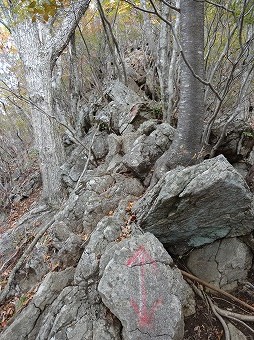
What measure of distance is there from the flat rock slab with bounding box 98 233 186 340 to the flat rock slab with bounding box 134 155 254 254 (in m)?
0.36

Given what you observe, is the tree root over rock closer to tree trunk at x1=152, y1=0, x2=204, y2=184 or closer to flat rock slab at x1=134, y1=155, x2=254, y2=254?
flat rock slab at x1=134, y1=155, x2=254, y2=254

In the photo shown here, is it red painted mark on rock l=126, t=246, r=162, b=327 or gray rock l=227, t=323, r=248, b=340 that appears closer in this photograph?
red painted mark on rock l=126, t=246, r=162, b=327

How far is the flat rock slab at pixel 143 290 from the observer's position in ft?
7.92

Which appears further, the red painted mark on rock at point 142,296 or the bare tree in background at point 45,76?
the bare tree in background at point 45,76

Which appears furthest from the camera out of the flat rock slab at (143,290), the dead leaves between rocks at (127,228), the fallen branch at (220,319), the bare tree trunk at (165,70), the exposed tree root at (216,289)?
the bare tree trunk at (165,70)

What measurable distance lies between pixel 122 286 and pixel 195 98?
7.99 feet

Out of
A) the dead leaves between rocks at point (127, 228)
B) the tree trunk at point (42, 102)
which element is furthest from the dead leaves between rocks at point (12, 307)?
the tree trunk at point (42, 102)

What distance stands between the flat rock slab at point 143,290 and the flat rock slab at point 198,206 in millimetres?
357

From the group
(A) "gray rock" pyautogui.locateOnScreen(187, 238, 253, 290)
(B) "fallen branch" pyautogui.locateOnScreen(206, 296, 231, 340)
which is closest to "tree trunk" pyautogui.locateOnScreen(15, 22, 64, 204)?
(A) "gray rock" pyautogui.locateOnScreen(187, 238, 253, 290)

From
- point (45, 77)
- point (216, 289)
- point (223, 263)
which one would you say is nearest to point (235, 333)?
point (216, 289)

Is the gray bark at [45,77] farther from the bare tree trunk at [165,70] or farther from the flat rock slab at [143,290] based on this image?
the flat rock slab at [143,290]

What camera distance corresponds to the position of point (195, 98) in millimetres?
3402

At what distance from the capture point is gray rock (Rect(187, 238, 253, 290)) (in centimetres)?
322

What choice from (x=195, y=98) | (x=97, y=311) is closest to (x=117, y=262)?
(x=97, y=311)
